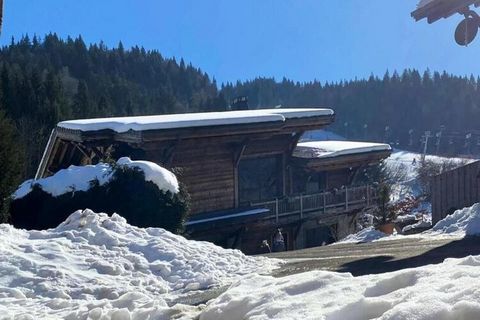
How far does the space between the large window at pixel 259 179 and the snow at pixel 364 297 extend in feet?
57.3

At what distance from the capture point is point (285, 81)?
135 meters

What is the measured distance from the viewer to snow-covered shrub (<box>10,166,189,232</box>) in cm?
1309

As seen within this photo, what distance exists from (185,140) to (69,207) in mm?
6284

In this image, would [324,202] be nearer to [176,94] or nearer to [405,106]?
[176,94]

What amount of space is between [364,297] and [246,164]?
18.9m

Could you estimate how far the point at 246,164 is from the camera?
22.7 m

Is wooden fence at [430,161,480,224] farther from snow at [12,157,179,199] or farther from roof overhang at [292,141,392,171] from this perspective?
roof overhang at [292,141,392,171]

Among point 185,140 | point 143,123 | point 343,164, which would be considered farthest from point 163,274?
point 343,164

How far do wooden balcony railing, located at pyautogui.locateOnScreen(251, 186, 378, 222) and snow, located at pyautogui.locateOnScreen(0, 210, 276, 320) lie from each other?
12.9m

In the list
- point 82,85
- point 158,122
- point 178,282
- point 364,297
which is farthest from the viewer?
point 82,85

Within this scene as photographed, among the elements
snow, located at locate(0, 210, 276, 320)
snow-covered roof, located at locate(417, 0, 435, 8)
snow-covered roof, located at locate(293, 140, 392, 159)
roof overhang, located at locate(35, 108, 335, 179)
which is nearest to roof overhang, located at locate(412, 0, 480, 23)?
snow-covered roof, located at locate(417, 0, 435, 8)

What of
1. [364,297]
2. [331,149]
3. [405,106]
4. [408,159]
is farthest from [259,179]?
[405,106]

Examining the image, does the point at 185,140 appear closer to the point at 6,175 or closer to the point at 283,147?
the point at 283,147

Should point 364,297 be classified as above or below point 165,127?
below
